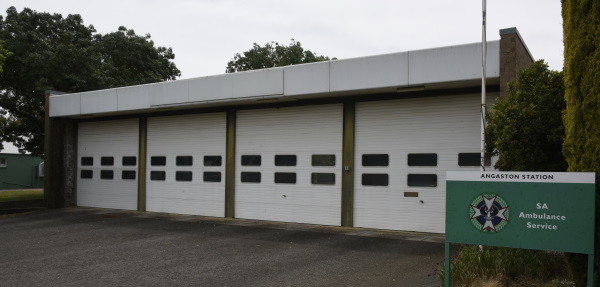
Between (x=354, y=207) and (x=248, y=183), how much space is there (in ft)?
12.6

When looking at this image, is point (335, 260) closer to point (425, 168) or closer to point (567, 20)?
point (425, 168)

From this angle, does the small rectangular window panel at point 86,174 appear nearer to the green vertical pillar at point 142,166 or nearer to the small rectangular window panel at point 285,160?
the green vertical pillar at point 142,166

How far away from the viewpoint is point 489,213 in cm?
611

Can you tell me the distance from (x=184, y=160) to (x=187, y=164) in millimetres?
220

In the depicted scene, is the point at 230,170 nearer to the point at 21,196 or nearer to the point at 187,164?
the point at 187,164

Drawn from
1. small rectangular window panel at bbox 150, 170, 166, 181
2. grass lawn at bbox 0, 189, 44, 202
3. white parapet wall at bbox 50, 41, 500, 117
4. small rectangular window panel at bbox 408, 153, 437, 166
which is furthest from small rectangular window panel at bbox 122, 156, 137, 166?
small rectangular window panel at bbox 408, 153, 437, 166

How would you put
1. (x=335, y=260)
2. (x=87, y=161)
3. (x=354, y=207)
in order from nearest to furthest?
(x=335, y=260) → (x=354, y=207) → (x=87, y=161)

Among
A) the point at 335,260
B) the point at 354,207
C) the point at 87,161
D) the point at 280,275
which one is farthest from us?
the point at 87,161

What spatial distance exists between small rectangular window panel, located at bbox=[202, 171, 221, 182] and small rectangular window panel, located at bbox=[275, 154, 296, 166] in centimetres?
240

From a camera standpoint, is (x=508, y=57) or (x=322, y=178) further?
(x=322, y=178)

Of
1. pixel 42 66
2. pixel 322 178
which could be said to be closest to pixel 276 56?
pixel 42 66

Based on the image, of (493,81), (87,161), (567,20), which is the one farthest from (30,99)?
(567,20)

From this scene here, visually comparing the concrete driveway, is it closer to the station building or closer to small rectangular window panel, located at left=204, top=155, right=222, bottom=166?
the station building

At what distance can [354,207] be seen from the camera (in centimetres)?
1367
